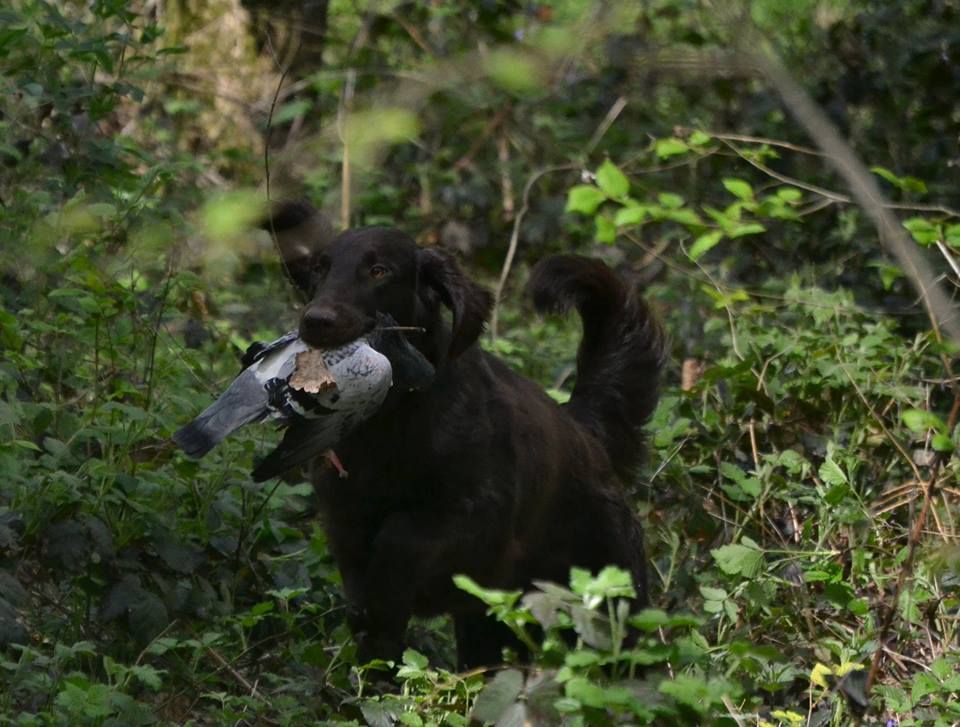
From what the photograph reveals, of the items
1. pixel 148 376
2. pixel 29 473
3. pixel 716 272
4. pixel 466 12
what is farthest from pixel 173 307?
pixel 466 12

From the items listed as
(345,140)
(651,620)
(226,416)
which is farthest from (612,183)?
(651,620)

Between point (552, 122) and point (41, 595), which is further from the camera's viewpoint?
point (552, 122)

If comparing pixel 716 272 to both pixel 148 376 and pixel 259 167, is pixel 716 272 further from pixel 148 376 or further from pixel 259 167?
pixel 148 376

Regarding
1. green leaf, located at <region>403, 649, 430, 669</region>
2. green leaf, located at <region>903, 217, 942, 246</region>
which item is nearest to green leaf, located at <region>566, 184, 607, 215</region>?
green leaf, located at <region>903, 217, 942, 246</region>

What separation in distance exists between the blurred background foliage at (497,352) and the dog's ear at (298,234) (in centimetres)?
18

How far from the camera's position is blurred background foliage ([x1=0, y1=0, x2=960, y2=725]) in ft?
12.4

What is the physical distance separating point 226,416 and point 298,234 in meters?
1.21

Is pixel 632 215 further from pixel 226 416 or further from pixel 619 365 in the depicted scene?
pixel 226 416

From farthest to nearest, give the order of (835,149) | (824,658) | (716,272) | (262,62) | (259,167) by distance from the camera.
Answer: (262,62) → (259,167) → (716,272) → (824,658) → (835,149)

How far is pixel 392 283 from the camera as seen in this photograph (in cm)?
501

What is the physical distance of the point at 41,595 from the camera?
15.8 feet

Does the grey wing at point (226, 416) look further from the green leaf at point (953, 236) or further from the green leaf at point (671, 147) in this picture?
the green leaf at point (953, 236)

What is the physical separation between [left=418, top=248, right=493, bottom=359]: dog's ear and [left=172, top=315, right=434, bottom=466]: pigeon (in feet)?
1.46

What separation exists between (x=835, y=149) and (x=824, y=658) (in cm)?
284
